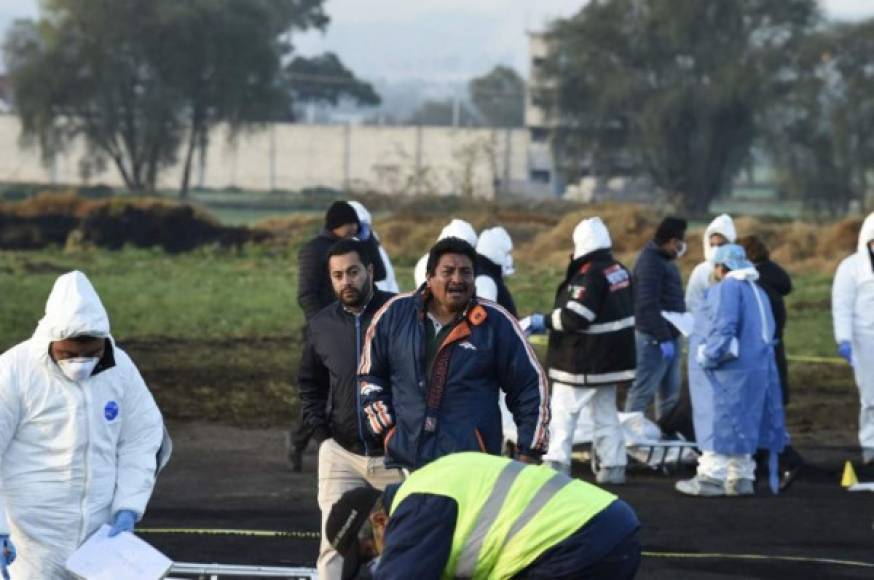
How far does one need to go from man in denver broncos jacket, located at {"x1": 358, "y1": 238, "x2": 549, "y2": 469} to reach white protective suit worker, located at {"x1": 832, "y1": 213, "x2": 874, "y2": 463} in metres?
6.93

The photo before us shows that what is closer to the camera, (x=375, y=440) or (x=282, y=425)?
(x=375, y=440)

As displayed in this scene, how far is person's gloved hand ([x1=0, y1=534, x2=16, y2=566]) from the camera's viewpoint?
23.5 ft

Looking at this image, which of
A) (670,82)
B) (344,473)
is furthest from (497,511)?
(670,82)

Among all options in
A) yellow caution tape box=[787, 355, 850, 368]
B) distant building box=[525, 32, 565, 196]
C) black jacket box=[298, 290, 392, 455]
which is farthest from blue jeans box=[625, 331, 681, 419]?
distant building box=[525, 32, 565, 196]

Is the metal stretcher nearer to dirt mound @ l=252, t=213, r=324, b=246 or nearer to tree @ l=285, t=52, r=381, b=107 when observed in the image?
dirt mound @ l=252, t=213, r=324, b=246

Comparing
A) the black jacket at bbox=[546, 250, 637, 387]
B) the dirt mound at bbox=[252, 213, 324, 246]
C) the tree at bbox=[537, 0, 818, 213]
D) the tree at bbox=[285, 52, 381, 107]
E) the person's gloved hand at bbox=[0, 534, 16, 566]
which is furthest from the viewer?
the tree at bbox=[285, 52, 381, 107]

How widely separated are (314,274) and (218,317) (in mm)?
13711

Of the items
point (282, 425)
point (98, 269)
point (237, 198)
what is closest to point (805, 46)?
point (237, 198)

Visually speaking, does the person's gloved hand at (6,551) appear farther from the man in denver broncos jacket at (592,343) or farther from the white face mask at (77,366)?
the man in denver broncos jacket at (592,343)

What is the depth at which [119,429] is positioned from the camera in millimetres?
7562

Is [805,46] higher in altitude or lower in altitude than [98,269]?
higher

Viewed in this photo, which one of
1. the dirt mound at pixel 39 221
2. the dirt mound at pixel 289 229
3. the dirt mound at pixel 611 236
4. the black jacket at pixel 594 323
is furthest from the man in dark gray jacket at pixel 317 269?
the dirt mound at pixel 39 221

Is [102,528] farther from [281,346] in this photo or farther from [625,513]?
[281,346]

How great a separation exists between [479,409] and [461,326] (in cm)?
35
